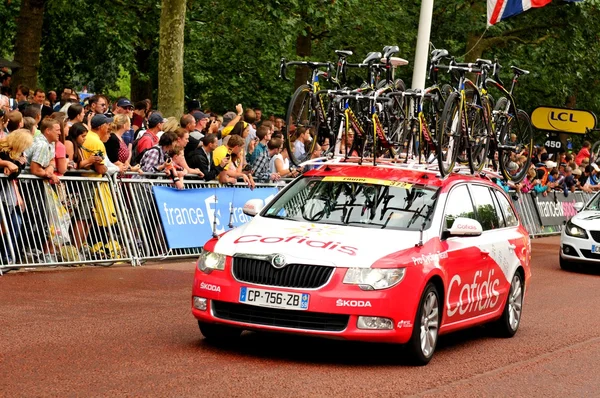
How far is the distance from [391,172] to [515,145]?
4252mm

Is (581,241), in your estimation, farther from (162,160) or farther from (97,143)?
(97,143)

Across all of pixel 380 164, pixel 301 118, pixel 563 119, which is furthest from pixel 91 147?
pixel 563 119

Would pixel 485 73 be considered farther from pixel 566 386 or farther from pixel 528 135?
pixel 566 386

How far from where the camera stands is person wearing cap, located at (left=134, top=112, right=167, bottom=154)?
18.2 m

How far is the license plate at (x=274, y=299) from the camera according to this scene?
9.66 meters

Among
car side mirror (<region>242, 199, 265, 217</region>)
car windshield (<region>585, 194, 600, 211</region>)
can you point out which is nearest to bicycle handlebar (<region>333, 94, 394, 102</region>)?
car side mirror (<region>242, 199, 265, 217</region>)

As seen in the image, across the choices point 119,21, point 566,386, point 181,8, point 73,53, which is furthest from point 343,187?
point 73,53

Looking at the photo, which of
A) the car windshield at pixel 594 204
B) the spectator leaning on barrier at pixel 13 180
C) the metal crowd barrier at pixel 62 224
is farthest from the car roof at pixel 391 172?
the car windshield at pixel 594 204

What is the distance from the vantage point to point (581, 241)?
2231 centimetres

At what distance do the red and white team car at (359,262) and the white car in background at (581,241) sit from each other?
33.8 feet

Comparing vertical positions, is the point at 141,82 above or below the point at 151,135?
below

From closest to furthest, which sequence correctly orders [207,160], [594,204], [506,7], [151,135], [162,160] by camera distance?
[162,160] → [151,135] → [207,160] → [594,204] → [506,7]

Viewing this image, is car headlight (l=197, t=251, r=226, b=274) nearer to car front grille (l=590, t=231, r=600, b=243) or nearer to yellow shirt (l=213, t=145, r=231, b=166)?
yellow shirt (l=213, t=145, r=231, b=166)

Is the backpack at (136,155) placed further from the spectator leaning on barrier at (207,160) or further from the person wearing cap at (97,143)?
the person wearing cap at (97,143)
